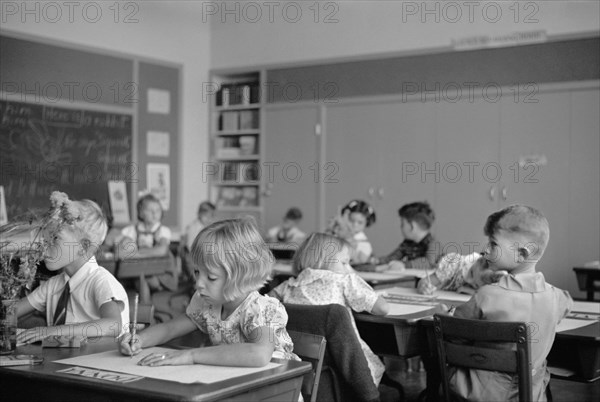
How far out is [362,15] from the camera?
834 cm

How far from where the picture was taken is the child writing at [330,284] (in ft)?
10.7

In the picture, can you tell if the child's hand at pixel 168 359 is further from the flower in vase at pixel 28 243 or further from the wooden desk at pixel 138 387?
the flower in vase at pixel 28 243

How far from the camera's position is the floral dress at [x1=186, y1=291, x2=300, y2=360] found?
87.7 inches

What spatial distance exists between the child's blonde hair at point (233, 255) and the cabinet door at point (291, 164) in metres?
6.42

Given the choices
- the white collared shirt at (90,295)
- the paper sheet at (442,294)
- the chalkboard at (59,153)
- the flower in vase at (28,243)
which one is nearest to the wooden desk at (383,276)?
the paper sheet at (442,294)

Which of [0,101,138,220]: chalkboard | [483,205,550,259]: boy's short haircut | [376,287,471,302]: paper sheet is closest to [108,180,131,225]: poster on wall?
[0,101,138,220]: chalkboard

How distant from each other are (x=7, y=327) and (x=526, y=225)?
1.60 metres

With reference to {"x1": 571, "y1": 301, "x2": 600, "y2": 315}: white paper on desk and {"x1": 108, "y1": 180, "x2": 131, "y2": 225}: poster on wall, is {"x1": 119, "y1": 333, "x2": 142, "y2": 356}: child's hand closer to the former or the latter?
{"x1": 571, "y1": 301, "x2": 600, "y2": 315}: white paper on desk

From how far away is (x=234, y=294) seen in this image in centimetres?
223

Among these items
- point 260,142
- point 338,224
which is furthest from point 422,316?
point 260,142

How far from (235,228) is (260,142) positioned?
22.8 ft

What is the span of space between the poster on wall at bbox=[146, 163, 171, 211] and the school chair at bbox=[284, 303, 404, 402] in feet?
19.8

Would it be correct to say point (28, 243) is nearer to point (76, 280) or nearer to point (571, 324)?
point (76, 280)

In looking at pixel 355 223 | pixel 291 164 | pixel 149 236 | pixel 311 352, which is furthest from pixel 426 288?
pixel 291 164
